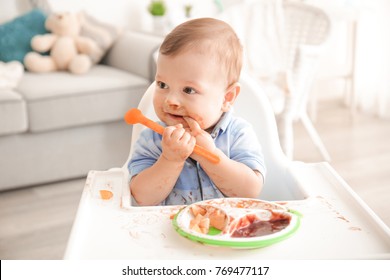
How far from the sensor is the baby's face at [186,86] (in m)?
0.97

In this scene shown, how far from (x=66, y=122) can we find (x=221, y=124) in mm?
1509

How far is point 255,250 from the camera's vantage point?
76 centimetres

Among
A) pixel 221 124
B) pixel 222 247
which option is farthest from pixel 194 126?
pixel 222 247

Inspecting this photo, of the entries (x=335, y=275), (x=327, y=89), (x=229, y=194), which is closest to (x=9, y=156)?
(x=229, y=194)

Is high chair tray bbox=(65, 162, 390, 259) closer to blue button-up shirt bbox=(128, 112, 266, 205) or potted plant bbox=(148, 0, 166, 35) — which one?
blue button-up shirt bbox=(128, 112, 266, 205)

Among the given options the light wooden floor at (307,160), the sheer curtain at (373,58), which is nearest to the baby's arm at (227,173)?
the light wooden floor at (307,160)

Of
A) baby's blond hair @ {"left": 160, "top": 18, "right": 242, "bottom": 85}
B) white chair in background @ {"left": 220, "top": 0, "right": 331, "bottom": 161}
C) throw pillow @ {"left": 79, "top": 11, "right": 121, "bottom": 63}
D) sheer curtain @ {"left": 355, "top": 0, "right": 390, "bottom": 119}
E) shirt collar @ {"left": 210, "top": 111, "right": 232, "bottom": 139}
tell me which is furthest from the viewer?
sheer curtain @ {"left": 355, "top": 0, "right": 390, "bottom": 119}

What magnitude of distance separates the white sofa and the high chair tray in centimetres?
150

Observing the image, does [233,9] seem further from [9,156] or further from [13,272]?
[13,272]

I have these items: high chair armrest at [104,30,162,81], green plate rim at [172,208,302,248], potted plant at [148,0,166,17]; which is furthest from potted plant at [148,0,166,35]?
green plate rim at [172,208,302,248]

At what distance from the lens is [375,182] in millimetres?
2492

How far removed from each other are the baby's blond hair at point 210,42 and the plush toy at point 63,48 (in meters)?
1.77

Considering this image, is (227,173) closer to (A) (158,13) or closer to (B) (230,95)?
(B) (230,95)

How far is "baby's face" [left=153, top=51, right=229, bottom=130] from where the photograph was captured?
0.97 m
